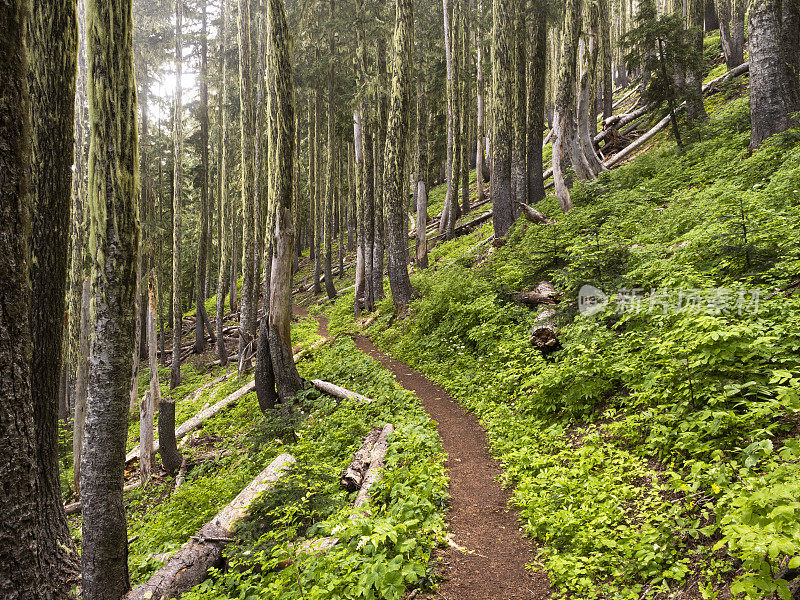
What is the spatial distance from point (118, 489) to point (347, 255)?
85.8ft

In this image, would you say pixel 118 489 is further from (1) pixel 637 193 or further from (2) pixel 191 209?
(2) pixel 191 209

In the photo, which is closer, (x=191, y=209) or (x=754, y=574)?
(x=754, y=574)

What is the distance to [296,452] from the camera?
6.74 metres

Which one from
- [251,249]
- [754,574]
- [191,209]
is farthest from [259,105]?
[191,209]

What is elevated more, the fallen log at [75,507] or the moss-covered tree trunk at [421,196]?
the moss-covered tree trunk at [421,196]

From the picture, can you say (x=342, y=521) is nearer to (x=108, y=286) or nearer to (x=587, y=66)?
(x=108, y=286)

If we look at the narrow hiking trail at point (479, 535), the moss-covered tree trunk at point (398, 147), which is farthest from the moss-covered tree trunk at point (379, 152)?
the narrow hiking trail at point (479, 535)

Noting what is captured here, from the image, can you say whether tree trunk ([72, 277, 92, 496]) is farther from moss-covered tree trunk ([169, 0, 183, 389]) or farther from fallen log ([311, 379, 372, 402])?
moss-covered tree trunk ([169, 0, 183, 389])

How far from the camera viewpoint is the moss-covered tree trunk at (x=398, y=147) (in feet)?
39.7

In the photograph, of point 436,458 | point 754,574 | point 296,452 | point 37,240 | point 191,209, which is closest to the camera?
point 754,574

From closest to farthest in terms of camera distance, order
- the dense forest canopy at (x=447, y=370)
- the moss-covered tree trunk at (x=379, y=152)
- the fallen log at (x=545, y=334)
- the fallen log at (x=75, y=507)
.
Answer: the dense forest canopy at (x=447, y=370), the fallen log at (x=545, y=334), the fallen log at (x=75, y=507), the moss-covered tree trunk at (x=379, y=152)

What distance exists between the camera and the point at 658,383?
4641mm

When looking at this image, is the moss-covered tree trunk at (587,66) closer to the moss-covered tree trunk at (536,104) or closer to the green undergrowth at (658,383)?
the moss-covered tree trunk at (536,104)

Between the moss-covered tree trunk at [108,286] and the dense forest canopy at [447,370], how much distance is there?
0.02 m
